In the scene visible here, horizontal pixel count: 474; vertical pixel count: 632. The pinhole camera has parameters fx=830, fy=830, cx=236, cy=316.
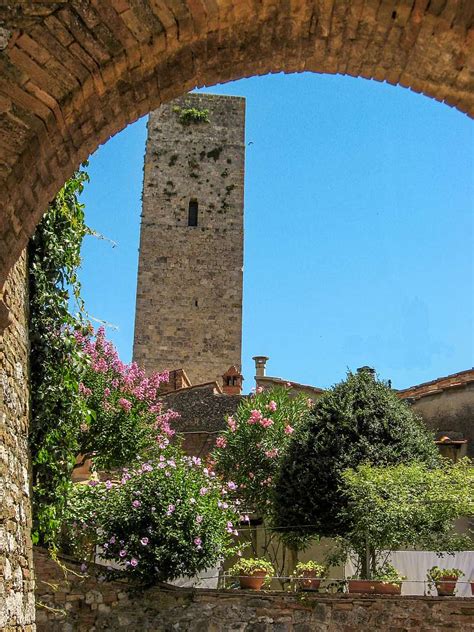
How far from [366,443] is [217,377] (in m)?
13.7

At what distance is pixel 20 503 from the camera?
6.07 metres

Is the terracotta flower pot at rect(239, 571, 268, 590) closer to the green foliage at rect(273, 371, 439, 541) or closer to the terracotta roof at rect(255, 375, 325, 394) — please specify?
the green foliage at rect(273, 371, 439, 541)

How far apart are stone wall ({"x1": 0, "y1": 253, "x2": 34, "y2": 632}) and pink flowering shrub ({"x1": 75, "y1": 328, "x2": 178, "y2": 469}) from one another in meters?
5.86

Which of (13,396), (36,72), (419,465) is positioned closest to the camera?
(36,72)

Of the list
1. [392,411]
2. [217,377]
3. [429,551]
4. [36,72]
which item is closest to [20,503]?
[36,72]

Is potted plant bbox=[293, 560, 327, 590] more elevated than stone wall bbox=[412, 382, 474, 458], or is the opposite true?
stone wall bbox=[412, 382, 474, 458]

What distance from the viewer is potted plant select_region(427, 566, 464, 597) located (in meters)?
10.4

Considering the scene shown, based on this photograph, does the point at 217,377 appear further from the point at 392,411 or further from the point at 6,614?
the point at 6,614

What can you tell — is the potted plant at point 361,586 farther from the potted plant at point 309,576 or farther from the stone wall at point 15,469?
the stone wall at point 15,469

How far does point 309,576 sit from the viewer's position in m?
11.1

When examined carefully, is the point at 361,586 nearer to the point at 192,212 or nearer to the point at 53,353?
the point at 53,353

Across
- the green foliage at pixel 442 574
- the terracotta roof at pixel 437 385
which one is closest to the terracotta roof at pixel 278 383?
the terracotta roof at pixel 437 385

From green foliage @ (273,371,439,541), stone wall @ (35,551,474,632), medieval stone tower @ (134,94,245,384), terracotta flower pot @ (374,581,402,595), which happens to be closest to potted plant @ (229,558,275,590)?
stone wall @ (35,551,474,632)

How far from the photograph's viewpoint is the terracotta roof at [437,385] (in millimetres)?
17564
